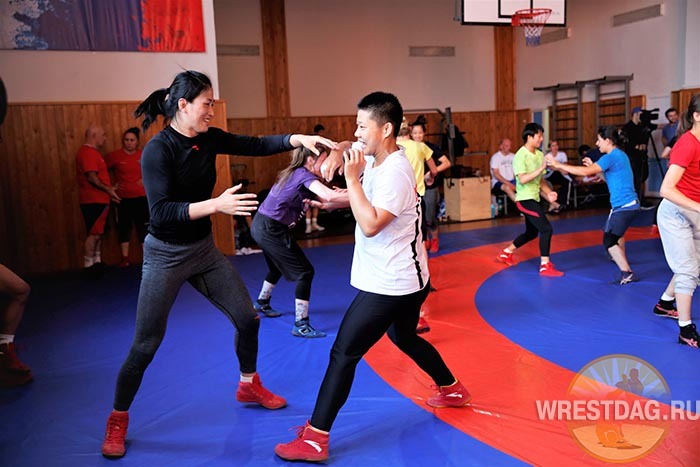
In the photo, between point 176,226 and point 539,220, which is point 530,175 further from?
point 176,226

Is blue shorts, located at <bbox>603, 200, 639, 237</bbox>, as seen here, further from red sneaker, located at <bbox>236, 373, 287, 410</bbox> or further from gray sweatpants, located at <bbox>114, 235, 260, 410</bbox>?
gray sweatpants, located at <bbox>114, 235, 260, 410</bbox>

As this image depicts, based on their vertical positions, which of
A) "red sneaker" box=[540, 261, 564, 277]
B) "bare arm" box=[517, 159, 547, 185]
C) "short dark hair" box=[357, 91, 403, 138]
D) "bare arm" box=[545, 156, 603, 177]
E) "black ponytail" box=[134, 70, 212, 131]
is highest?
"black ponytail" box=[134, 70, 212, 131]

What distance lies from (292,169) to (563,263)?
4.22 meters

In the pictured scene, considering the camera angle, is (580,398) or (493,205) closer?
(580,398)

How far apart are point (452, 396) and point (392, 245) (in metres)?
1.10

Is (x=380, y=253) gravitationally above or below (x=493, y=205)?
above

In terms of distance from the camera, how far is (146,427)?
11.5 feet

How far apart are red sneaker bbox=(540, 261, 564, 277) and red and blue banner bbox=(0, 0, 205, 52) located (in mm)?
5533

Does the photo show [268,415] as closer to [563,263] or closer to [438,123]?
[563,263]

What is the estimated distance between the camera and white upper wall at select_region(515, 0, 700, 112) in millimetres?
13180

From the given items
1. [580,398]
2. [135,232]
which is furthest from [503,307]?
[135,232]

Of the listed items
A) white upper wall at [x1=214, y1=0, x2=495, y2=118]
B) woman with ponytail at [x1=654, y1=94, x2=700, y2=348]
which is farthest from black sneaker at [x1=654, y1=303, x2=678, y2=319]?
white upper wall at [x1=214, y1=0, x2=495, y2=118]

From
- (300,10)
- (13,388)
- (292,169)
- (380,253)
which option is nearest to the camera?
(380,253)

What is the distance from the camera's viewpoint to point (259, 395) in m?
3.65
